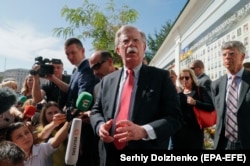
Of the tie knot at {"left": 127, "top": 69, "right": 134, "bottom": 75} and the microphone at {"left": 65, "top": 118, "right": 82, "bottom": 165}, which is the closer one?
the microphone at {"left": 65, "top": 118, "right": 82, "bottom": 165}

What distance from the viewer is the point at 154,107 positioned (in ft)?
5.79

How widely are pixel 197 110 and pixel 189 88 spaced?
37 centimetres

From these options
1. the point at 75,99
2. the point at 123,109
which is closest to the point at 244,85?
the point at 123,109

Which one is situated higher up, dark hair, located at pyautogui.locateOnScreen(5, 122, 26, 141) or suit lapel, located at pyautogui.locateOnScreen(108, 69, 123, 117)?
suit lapel, located at pyautogui.locateOnScreen(108, 69, 123, 117)

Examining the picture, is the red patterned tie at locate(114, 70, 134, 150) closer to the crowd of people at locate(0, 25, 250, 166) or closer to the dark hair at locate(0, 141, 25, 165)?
the crowd of people at locate(0, 25, 250, 166)

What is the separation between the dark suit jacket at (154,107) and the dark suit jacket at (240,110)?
3.59 ft

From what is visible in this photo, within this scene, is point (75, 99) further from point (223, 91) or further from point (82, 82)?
point (223, 91)

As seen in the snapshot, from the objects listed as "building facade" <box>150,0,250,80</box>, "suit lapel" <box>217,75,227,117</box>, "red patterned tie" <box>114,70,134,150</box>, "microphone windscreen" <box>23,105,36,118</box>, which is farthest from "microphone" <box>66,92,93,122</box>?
"building facade" <box>150,0,250,80</box>

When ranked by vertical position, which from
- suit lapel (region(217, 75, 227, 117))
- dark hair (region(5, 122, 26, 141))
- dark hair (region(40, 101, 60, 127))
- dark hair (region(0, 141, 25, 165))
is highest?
suit lapel (region(217, 75, 227, 117))

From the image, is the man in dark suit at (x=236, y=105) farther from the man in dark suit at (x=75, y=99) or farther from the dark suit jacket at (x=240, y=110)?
the man in dark suit at (x=75, y=99)

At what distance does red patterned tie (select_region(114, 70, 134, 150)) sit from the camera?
1.80 m

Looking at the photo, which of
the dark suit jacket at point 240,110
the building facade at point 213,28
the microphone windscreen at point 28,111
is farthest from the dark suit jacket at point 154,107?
the building facade at point 213,28

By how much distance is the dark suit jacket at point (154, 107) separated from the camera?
1709 millimetres

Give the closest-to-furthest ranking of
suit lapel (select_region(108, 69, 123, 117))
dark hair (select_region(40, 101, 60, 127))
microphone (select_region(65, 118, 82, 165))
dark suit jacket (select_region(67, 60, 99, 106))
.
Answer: microphone (select_region(65, 118, 82, 165))
suit lapel (select_region(108, 69, 123, 117))
dark suit jacket (select_region(67, 60, 99, 106))
dark hair (select_region(40, 101, 60, 127))
